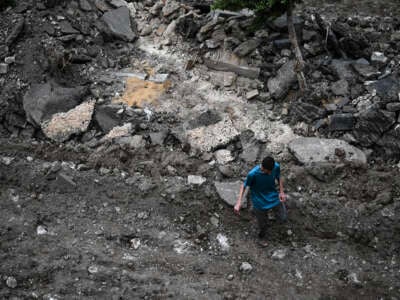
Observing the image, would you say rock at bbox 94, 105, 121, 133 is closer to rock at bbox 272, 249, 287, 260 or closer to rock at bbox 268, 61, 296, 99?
→ rock at bbox 268, 61, 296, 99

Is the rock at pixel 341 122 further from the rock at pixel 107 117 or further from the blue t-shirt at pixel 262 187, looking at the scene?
the rock at pixel 107 117

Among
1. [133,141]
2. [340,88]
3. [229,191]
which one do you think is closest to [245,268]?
[229,191]

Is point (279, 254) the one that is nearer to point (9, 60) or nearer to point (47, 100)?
point (47, 100)

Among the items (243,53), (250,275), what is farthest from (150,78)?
(250,275)

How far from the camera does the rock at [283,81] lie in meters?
8.63

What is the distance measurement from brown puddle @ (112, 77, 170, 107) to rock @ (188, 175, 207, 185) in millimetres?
2029

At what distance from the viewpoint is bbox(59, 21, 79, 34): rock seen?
9.66 m

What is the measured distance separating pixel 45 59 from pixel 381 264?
7.08 meters

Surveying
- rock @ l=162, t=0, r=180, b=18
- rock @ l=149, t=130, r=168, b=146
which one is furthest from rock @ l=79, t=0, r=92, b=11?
rock @ l=149, t=130, r=168, b=146

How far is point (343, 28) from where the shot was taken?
9062mm

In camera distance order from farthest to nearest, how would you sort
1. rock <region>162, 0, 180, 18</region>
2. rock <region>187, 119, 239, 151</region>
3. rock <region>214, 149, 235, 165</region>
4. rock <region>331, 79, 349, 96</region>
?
1. rock <region>162, 0, 180, 18</region>
2. rock <region>331, 79, 349, 96</region>
3. rock <region>187, 119, 239, 151</region>
4. rock <region>214, 149, 235, 165</region>

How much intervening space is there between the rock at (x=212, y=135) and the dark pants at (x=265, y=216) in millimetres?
1694

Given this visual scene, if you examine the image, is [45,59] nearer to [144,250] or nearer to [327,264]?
[144,250]

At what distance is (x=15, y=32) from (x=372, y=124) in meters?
7.07
